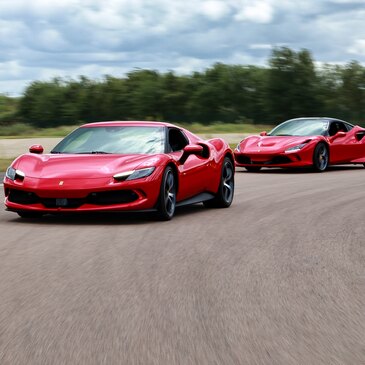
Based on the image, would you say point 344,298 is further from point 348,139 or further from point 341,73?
point 341,73

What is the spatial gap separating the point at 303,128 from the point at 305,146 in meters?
1.18

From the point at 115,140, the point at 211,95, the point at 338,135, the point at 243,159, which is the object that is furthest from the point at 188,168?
the point at 211,95

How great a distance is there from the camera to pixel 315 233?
912 cm

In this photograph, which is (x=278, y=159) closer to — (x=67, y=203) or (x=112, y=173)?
(x=112, y=173)

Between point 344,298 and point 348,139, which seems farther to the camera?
point 348,139

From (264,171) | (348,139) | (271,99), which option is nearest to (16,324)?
(264,171)

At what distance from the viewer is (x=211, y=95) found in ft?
302

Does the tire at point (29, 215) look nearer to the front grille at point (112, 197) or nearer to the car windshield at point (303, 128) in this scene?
the front grille at point (112, 197)

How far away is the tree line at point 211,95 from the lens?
77688 millimetres

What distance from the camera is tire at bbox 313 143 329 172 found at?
19.8 metres

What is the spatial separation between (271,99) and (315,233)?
7017 cm

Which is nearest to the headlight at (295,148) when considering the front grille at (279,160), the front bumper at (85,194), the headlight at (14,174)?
the front grille at (279,160)

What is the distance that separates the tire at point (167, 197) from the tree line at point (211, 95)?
65.5 m

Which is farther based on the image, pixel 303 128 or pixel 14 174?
pixel 303 128
